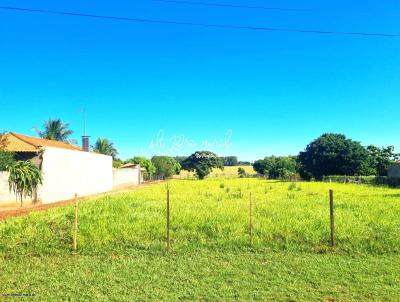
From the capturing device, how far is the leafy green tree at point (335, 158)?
2286 inches

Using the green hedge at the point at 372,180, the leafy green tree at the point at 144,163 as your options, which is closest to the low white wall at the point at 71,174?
the green hedge at the point at 372,180

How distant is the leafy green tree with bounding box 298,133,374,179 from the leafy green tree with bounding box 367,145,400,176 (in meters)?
3.73

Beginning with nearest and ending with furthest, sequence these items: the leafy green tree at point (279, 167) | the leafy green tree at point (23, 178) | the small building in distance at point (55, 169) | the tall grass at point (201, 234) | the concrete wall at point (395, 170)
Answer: the tall grass at point (201, 234) → the leafy green tree at point (23, 178) → the small building in distance at point (55, 169) → the concrete wall at point (395, 170) → the leafy green tree at point (279, 167)

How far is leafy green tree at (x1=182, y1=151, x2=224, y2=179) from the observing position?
8975cm

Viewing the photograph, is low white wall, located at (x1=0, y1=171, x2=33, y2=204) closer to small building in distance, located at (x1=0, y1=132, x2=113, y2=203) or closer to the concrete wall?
small building in distance, located at (x1=0, y1=132, x2=113, y2=203)

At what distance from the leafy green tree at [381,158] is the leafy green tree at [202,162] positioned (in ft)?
124

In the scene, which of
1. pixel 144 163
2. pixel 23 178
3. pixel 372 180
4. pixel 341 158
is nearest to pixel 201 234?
pixel 23 178

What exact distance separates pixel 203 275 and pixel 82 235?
4.49m

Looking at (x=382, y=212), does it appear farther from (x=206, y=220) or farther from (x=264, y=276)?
(x=264, y=276)

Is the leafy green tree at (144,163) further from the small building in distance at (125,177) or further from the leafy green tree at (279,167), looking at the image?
the leafy green tree at (279,167)

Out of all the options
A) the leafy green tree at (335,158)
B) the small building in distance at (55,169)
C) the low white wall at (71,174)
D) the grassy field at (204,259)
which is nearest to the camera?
the grassy field at (204,259)

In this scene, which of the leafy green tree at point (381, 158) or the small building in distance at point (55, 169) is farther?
the leafy green tree at point (381, 158)

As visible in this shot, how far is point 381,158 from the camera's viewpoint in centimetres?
6412

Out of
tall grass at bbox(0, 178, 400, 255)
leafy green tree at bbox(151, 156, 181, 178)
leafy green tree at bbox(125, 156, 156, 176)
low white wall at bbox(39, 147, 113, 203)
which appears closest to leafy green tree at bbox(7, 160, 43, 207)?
low white wall at bbox(39, 147, 113, 203)
